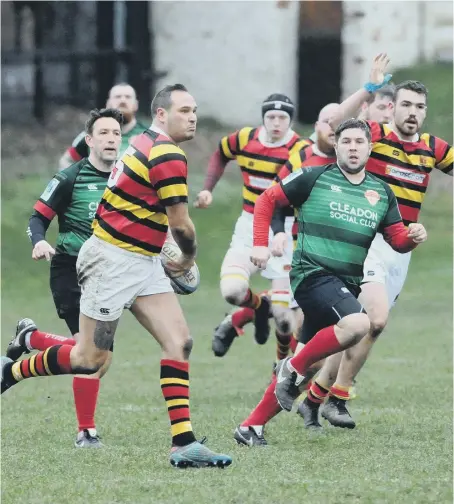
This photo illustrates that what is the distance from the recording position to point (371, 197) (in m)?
8.74

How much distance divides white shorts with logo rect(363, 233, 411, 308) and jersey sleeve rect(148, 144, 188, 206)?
7.90ft

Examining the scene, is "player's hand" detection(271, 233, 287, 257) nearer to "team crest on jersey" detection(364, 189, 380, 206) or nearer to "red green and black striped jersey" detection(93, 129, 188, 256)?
"team crest on jersey" detection(364, 189, 380, 206)

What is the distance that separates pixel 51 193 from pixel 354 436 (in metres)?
2.37

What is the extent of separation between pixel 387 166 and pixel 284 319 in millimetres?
2134

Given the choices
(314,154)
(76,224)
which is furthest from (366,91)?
(76,224)

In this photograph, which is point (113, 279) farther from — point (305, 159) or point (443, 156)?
point (443, 156)

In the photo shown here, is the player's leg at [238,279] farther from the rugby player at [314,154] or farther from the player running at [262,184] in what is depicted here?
the rugby player at [314,154]

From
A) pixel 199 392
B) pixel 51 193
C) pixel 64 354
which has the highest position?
pixel 51 193

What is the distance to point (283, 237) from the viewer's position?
31.2 feet

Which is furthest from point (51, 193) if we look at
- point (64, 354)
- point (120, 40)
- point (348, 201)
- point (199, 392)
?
point (120, 40)

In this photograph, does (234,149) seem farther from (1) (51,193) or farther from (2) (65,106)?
(2) (65,106)

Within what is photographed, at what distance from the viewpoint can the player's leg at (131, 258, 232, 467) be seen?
801 centimetres

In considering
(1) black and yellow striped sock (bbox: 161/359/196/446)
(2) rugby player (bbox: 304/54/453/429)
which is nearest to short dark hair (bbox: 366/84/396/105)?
(2) rugby player (bbox: 304/54/453/429)

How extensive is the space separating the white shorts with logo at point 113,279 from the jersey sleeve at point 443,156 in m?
2.59
